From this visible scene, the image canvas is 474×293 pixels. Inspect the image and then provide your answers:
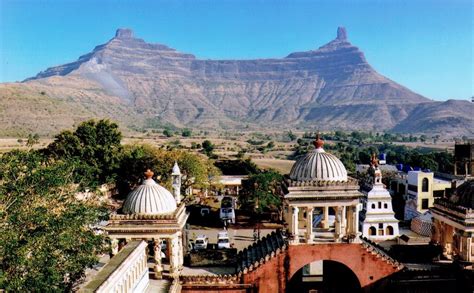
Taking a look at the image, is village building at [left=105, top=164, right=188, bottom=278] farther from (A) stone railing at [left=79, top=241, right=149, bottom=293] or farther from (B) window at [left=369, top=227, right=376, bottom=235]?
(B) window at [left=369, top=227, right=376, bottom=235]

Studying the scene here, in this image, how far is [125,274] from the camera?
1578 cm

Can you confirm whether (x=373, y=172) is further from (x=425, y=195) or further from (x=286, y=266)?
(x=286, y=266)

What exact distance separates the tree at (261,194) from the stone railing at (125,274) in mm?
27295

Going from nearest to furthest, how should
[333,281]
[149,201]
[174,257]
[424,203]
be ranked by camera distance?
[174,257]
[149,201]
[333,281]
[424,203]

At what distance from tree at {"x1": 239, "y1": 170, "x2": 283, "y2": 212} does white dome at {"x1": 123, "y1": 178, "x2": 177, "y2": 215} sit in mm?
24721

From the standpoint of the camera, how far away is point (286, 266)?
21.0 metres

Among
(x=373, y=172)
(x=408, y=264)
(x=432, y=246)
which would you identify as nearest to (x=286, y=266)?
(x=408, y=264)

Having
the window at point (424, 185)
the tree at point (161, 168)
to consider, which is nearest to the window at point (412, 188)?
the window at point (424, 185)

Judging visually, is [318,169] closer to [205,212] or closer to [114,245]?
[114,245]

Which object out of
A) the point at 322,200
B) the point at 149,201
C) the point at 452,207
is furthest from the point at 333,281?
the point at 149,201

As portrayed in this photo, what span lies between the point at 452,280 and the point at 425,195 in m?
29.5

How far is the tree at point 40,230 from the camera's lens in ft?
51.1

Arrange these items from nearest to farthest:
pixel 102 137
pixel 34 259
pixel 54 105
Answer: pixel 34 259 → pixel 102 137 → pixel 54 105

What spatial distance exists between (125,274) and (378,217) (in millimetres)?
25983
